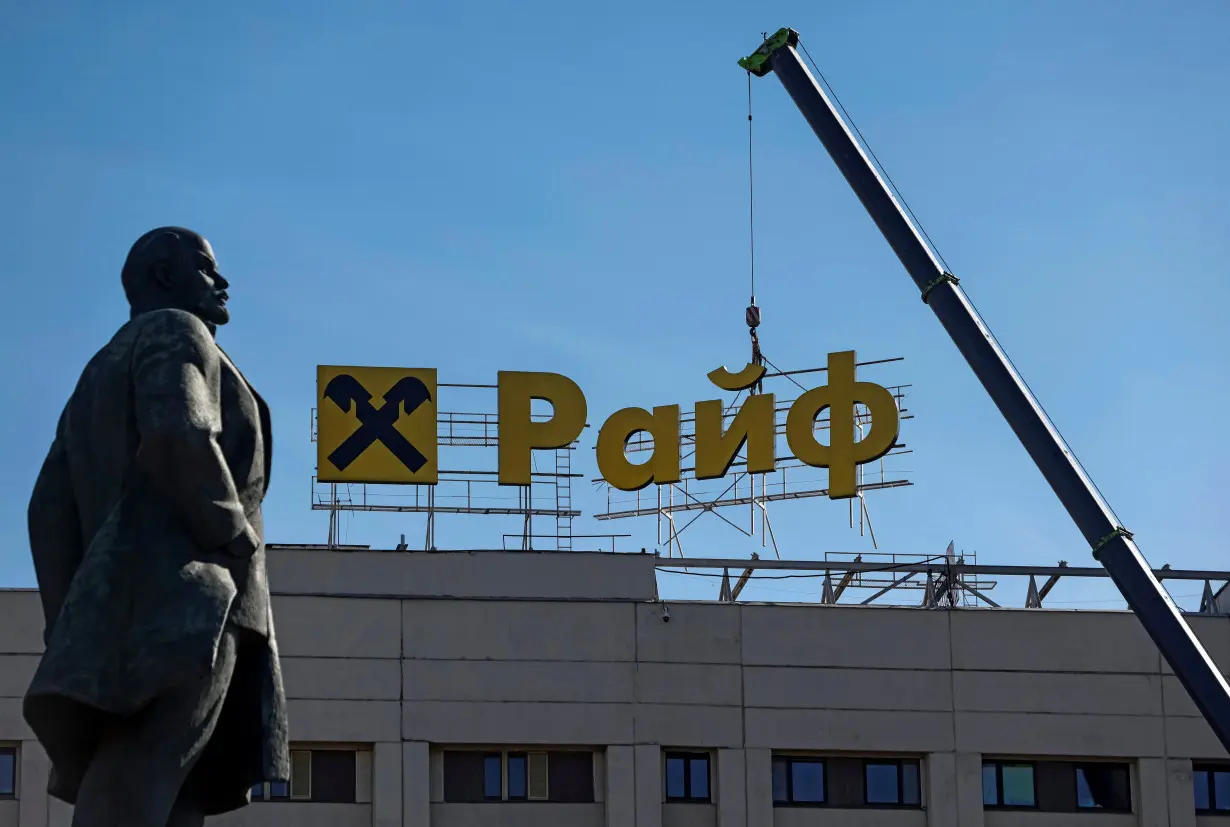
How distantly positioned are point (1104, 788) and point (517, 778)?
950 centimetres

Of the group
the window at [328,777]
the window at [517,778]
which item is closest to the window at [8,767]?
the window at [328,777]

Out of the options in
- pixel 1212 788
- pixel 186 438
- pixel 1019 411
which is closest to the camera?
pixel 186 438

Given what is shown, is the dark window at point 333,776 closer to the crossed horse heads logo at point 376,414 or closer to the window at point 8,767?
the window at point 8,767

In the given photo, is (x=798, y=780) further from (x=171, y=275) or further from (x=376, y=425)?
(x=171, y=275)

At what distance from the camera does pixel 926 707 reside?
3669 cm

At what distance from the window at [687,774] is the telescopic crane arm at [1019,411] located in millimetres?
7903

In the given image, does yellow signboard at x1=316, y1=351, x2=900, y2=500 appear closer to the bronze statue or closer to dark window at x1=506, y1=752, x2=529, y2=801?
dark window at x1=506, y1=752, x2=529, y2=801

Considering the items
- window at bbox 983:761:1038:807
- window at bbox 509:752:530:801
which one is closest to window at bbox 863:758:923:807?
window at bbox 983:761:1038:807

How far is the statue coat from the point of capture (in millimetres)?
7727

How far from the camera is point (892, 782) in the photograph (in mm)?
36656

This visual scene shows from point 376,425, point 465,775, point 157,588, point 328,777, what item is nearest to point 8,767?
point 328,777

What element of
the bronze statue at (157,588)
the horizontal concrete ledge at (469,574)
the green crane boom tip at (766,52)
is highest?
the green crane boom tip at (766,52)

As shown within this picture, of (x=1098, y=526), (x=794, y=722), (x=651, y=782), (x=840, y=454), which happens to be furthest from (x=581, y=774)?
(x=1098, y=526)

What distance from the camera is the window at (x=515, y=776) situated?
35.8 metres
